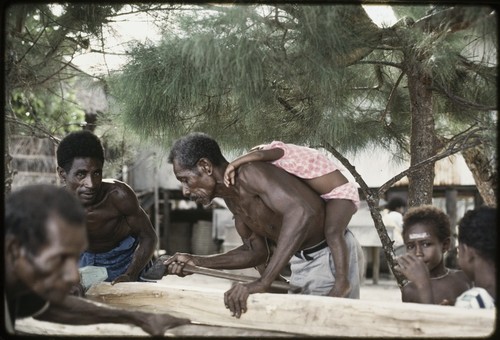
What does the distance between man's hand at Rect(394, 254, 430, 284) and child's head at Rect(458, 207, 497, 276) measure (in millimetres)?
159

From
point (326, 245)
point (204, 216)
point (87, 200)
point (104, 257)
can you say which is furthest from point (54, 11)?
point (204, 216)

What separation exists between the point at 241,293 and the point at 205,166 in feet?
2.20

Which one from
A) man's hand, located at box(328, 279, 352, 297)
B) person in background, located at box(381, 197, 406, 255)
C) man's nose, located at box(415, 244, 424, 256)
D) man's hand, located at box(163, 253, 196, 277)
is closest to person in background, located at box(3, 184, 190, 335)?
man's hand, located at box(163, 253, 196, 277)

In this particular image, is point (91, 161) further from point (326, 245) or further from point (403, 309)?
point (403, 309)

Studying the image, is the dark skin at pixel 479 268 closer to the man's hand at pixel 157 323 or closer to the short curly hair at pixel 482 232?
the short curly hair at pixel 482 232

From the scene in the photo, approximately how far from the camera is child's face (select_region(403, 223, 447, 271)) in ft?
10.0

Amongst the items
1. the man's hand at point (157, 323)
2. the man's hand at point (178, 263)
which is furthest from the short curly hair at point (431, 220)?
the man's hand at point (157, 323)

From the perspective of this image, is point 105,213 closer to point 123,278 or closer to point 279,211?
point 123,278

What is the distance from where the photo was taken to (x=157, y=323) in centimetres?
256

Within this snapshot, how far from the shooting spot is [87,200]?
375 cm

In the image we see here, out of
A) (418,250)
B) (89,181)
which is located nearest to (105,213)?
(89,181)

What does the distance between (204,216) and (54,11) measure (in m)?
11.0

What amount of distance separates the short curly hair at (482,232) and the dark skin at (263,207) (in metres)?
0.66

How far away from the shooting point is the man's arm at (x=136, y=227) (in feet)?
12.8
